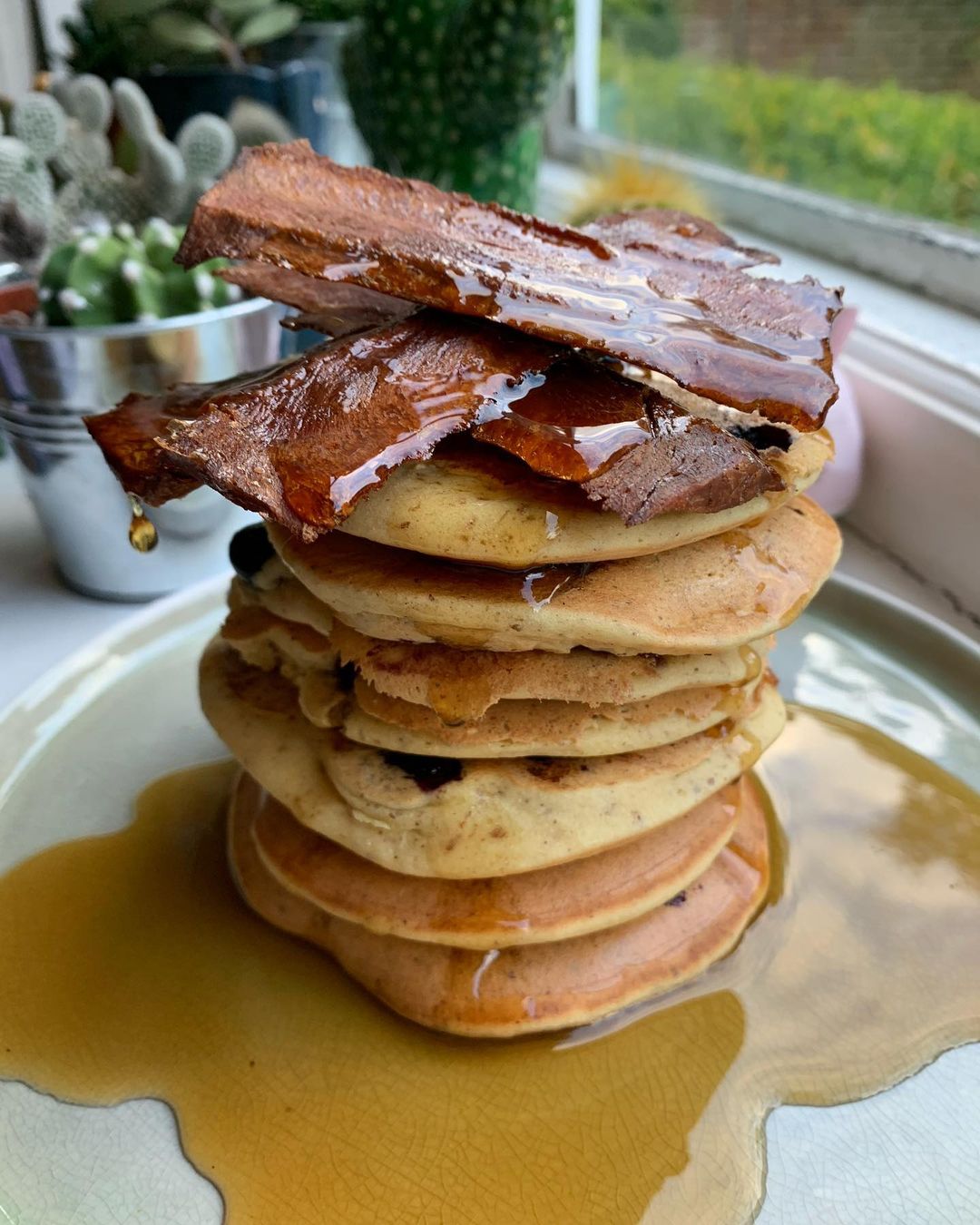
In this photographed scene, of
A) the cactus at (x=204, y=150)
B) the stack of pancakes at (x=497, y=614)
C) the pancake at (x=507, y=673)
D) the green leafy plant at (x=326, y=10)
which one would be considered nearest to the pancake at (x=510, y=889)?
the stack of pancakes at (x=497, y=614)

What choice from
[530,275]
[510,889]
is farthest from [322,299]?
[510,889]

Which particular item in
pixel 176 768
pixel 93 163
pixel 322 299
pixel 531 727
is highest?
pixel 322 299

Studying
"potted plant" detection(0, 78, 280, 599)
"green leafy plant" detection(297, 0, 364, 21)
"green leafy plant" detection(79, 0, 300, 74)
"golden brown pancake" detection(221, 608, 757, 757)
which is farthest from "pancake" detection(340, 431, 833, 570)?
"green leafy plant" detection(297, 0, 364, 21)

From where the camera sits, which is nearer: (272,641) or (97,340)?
(272,641)

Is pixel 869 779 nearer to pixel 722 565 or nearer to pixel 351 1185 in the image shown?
pixel 722 565

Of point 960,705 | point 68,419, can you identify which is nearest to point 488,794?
point 960,705

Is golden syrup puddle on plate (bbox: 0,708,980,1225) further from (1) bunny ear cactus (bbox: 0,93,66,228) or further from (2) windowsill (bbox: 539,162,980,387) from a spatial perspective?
(1) bunny ear cactus (bbox: 0,93,66,228)

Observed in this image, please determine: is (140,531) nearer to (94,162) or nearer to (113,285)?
(113,285)

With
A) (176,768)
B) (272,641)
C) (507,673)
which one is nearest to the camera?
(507,673)
